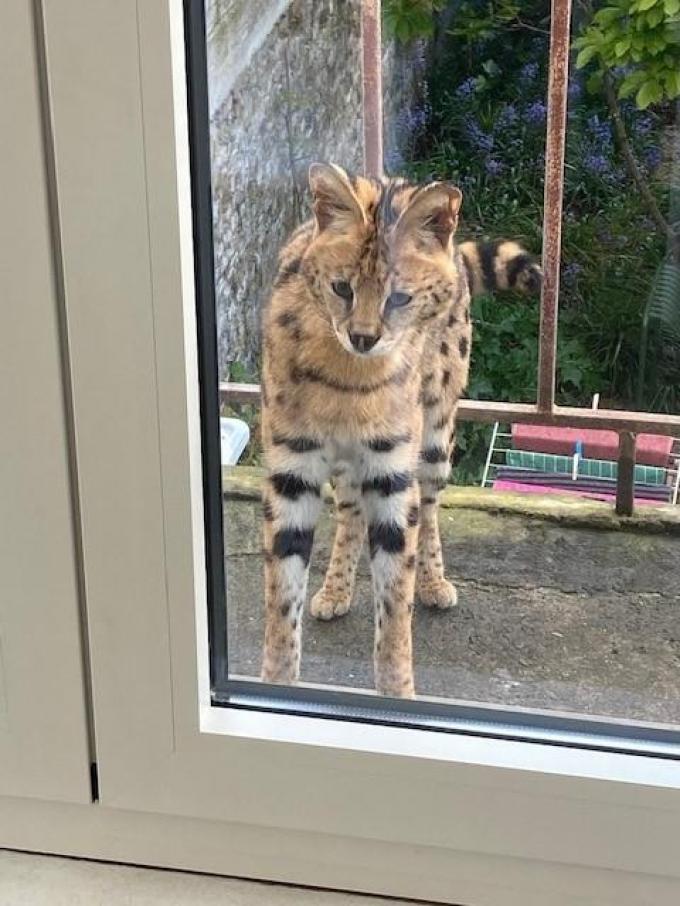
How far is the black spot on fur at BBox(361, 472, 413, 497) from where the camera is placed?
0.88m

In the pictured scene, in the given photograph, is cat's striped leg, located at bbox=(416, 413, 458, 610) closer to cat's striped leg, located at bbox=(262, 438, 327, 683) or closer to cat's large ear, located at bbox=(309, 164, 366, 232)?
cat's striped leg, located at bbox=(262, 438, 327, 683)

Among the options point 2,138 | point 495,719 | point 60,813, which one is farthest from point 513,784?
point 2,138

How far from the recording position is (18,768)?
89 centimetres

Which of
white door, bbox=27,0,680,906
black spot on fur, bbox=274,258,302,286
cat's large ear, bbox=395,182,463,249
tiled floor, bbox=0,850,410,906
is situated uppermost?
cat's large ear, bbox=395,182,463,249

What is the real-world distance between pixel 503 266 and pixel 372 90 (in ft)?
0.51

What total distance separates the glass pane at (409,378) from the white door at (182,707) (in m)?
0.06

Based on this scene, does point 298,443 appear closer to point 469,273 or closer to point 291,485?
point 291,485

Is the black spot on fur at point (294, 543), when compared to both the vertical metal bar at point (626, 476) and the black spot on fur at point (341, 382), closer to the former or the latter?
the black spot on fur at point (341, 382)

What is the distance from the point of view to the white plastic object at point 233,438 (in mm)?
854

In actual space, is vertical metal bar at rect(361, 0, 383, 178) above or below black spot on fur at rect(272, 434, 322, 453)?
above

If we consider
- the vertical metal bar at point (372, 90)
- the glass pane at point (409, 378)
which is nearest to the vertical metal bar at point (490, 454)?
the glass pane at point (409, 378)

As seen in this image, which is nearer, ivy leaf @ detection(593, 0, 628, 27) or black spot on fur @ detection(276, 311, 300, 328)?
ivy leaf @ detection(593, 0, 628, 27)

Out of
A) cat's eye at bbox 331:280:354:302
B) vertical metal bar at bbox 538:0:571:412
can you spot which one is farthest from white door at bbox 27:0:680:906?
vertical metal bar at bbox 538:0:571:412

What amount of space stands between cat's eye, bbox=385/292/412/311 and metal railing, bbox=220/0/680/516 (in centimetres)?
9
